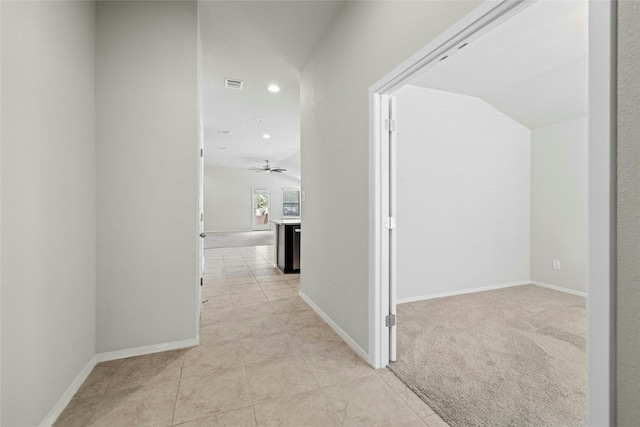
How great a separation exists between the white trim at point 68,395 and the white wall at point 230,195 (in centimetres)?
1073

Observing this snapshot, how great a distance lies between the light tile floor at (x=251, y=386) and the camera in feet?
5.09

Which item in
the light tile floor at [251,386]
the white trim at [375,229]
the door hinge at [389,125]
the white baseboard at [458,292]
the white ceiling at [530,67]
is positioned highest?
the white ceiling at [530,67]

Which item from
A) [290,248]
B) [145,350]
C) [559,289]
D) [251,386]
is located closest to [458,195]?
[559,289]

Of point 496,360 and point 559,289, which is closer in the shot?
point 496,360

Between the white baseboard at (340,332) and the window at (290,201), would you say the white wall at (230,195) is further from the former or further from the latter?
the white baseboard at (340,332)

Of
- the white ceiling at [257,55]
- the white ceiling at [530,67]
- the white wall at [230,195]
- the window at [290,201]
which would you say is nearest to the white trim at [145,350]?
the white ceiling at [257,55]

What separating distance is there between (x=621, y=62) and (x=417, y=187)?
2.81 m

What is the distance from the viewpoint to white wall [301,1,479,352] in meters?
1.71

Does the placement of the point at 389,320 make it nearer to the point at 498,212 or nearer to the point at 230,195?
the point at 498,212

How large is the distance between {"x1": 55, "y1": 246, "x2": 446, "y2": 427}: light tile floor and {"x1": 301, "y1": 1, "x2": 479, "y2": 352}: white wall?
1.13ft

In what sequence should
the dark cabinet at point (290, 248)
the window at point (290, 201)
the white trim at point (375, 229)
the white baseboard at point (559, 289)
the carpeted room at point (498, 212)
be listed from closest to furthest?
the white trim at point (375, 229) → the carpeted room at point (498, 212) → the white baseboard at point (559, 289) → the dark cabinet at point (290, 248) → the window at point (290, 201)

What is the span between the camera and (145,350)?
2217 millimetres

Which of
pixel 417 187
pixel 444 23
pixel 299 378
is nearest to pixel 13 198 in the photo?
pixel 299 378

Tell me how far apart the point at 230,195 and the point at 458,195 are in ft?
35.0
